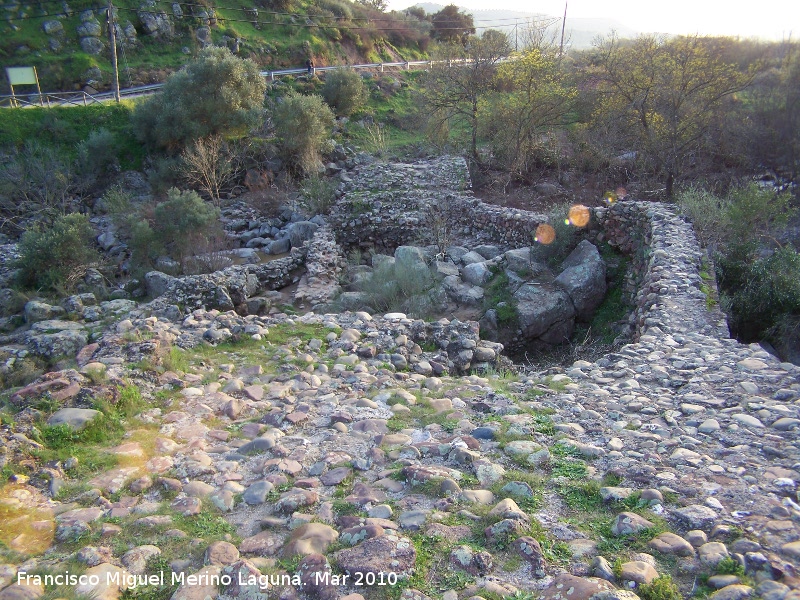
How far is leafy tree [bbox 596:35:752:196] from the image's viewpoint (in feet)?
46.8

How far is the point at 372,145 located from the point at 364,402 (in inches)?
693

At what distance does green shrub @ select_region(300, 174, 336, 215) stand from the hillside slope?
676 inches

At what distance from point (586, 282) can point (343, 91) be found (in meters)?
18.9

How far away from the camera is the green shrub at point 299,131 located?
18641 mm

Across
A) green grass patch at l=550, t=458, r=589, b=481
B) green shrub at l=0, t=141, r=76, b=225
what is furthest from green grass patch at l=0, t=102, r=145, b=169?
green grass patch at l=550, t=458, r=589, b=481

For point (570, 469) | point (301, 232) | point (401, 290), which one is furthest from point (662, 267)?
point (301, 232)

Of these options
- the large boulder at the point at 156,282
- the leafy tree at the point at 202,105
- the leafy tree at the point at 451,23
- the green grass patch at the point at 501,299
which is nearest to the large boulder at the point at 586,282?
the green grass patch at the point at 501,299

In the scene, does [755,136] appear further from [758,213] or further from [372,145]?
[372,145]

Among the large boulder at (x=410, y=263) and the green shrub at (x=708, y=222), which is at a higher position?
the green shrub at (x=708, y=222)

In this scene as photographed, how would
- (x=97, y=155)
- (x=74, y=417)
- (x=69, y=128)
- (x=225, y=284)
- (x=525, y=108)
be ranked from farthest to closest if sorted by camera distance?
(x=69, y=128) → (x=97, y=155) → (x=525, y=108) → (x=225, y=284) → (x=74, y=417)

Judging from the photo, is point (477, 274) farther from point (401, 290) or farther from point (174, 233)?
point (174, 233)

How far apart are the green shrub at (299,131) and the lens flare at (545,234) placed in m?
9.87

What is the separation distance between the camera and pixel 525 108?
1570cm

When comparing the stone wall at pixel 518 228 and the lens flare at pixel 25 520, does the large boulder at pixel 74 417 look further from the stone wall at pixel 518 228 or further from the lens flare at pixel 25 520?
the stone wall at pixel 518 228
